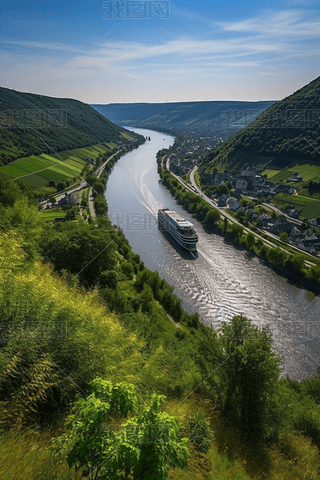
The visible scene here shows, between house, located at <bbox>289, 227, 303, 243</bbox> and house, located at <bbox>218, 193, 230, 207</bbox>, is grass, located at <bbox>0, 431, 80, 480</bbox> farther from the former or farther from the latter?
house, located at <bbox>218, 193, 230, 207</bbox>

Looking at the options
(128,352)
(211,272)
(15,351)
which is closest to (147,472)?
(15,351)

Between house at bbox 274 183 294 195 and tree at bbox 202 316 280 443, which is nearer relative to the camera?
tree at bbox 202 316 280 443

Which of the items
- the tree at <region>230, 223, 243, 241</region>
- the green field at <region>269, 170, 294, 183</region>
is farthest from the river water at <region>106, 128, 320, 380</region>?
the green field at <region>269, 170, 294, 183</region>

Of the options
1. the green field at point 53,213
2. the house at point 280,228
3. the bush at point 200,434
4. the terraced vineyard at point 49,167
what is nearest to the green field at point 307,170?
the house at point 280,228

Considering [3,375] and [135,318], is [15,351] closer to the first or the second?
[3,375]

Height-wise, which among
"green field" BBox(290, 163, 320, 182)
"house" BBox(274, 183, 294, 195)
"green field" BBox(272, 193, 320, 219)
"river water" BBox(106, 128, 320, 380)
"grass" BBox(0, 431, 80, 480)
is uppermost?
"grass" BBox(0, 431, 80, 480)

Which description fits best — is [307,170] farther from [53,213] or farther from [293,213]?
[53,213]

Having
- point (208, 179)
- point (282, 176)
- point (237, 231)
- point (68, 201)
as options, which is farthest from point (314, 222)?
point (68, 201)

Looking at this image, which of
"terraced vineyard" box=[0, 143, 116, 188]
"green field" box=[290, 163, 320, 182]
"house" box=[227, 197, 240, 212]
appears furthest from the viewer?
"green field" box=[290, 163, 320, 182]
